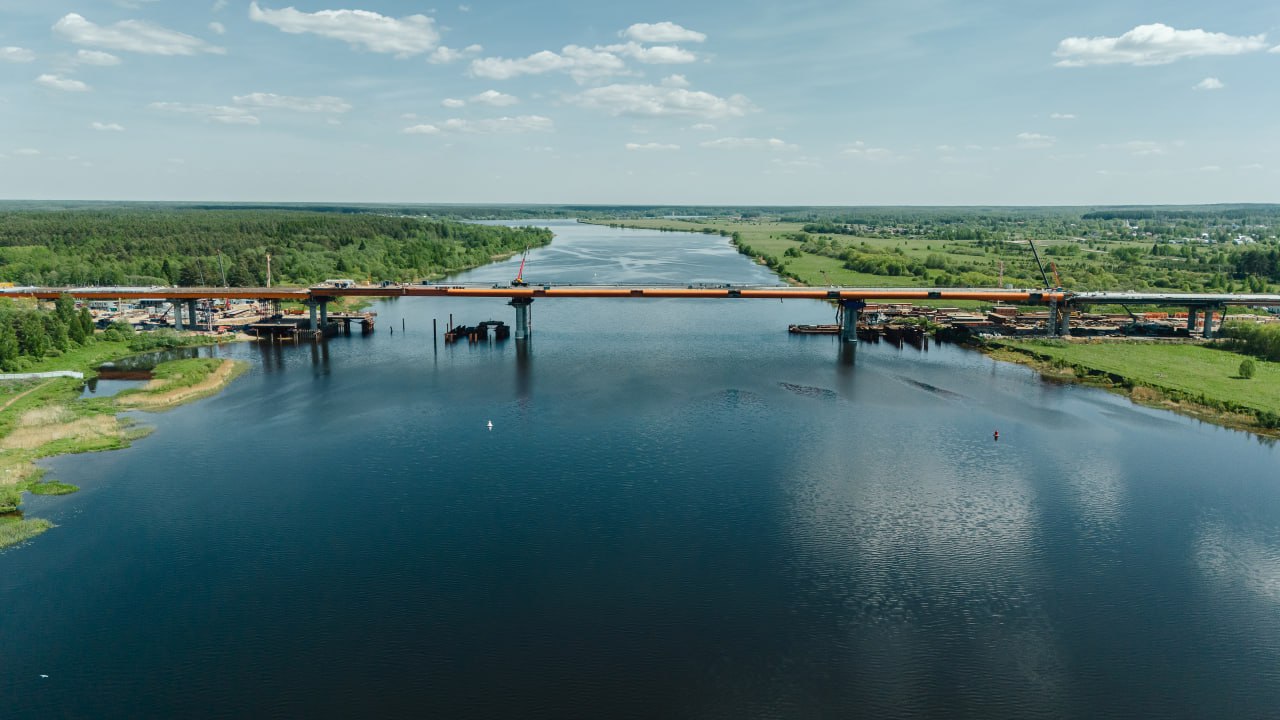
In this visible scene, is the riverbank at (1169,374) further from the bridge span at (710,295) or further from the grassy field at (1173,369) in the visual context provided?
the bridge span at (710,295)

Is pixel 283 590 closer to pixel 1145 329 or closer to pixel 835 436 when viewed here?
pixel 835 436

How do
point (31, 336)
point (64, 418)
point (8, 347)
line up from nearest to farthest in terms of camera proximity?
point (64, 418) < point (8, 347) < point (31, 336)

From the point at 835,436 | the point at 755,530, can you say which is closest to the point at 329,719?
the point at 755,530

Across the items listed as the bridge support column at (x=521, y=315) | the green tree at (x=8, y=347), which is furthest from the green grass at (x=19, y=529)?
the bridge support column at (x=521, y=315)

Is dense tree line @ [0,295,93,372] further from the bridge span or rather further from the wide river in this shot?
the wide river

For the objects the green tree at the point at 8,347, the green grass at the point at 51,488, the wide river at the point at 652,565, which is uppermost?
the green tree at the point at 8,347

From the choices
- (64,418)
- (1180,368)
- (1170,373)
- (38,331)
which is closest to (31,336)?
(38,331)

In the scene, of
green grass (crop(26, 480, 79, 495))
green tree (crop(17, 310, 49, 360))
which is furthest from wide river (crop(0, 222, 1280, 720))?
green tree (crop(17, 310, 49, 360))

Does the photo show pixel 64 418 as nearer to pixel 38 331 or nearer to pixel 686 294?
pixel 38 331

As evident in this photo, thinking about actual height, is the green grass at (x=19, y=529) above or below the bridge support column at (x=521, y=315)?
below
